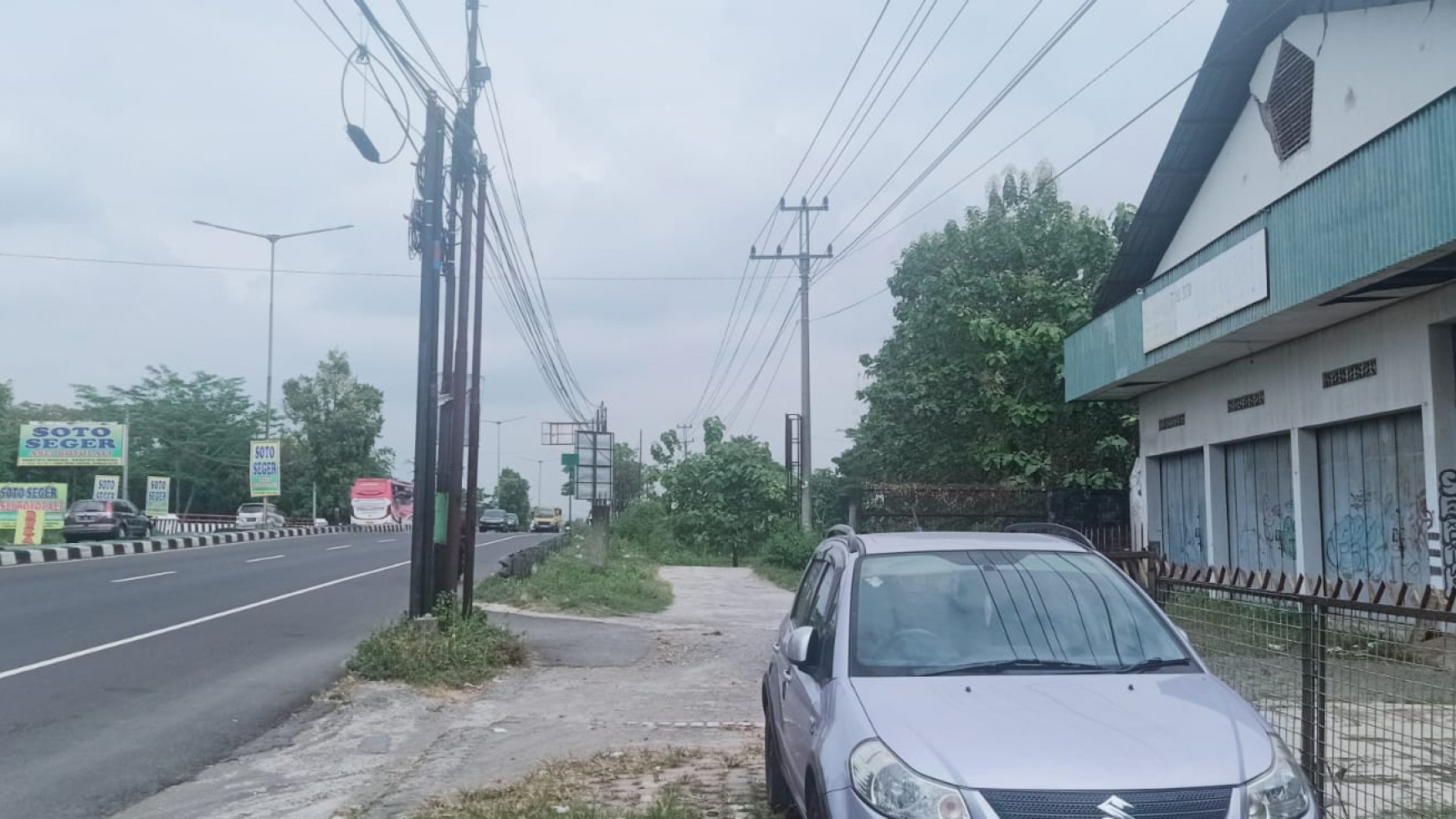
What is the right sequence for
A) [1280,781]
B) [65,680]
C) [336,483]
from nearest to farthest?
[1280,781] → [65,680] → [336,483]

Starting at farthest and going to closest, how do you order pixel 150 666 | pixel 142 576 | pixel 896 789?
pixel 142 576
pixel 150 666
pixel 896 789

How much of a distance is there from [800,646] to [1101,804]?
1.65 meters

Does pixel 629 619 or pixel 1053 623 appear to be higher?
pixel 1053 623

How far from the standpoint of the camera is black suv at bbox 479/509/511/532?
64.7 m

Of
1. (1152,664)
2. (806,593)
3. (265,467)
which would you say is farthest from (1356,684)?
(265,467)

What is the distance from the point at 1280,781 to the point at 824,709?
168cm

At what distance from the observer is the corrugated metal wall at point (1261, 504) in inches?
692

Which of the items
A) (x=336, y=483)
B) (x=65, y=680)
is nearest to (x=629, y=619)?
(x=65, y=680)

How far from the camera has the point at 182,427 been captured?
200ft

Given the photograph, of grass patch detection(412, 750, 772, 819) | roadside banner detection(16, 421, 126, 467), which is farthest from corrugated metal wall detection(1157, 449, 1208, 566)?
roadside banner detection(16, 421, 126, 467)

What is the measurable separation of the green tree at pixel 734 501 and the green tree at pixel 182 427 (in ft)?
117

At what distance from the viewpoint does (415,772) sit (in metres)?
8.18

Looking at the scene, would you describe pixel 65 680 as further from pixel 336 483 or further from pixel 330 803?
pixel 336 483

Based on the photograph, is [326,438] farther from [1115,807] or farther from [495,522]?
[1115,807]
